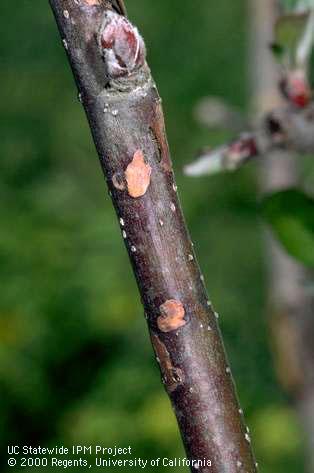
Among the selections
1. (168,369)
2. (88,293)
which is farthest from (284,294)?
(88,293)

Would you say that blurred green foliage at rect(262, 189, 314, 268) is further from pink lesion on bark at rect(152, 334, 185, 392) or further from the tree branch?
pink lesion on bark at rect(152, 334, 185, 392)

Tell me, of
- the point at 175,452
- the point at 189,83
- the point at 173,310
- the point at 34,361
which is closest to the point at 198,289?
the point at 173,310

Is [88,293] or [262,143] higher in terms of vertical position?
[88,293]

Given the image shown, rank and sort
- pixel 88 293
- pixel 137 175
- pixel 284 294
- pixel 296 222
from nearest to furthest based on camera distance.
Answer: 1. pixel 137 175
2. pixel 296 222
3. pixel 284 294
4. pixel 88 293

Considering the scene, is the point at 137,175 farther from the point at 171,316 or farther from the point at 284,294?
the point at 284,294

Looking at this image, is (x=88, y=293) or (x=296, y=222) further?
(x=88, y=293)

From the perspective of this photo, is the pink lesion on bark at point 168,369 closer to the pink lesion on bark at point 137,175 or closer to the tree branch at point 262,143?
the pink lesion on bark at point 137,175

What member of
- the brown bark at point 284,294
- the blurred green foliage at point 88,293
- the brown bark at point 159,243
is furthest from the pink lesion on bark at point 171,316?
the blurred green foliage at point 88,293
